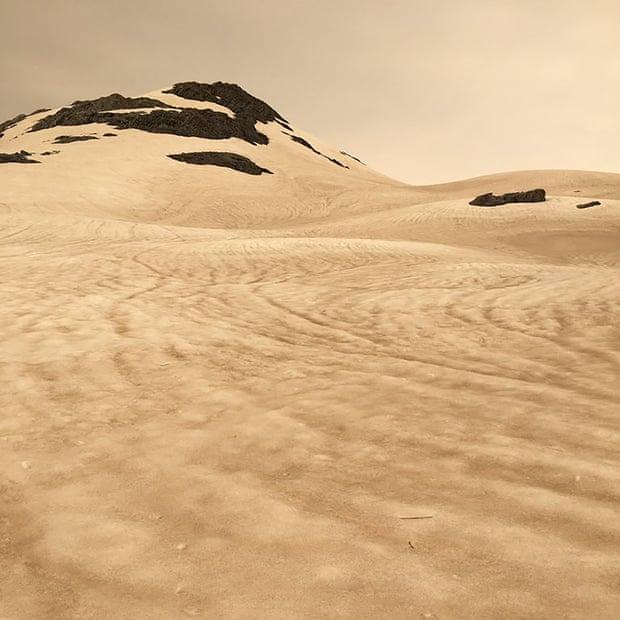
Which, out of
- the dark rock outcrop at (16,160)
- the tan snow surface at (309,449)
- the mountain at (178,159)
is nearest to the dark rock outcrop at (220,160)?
the mountain at (178,159)

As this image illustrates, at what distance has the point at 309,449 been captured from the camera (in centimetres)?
250

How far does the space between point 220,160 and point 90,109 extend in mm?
23749

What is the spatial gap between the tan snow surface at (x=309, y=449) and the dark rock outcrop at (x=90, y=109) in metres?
45.6

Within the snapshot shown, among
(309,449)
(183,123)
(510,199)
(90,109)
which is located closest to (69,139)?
(183,123)

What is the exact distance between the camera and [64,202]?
22.2 meters

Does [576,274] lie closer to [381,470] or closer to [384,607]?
[381,470]

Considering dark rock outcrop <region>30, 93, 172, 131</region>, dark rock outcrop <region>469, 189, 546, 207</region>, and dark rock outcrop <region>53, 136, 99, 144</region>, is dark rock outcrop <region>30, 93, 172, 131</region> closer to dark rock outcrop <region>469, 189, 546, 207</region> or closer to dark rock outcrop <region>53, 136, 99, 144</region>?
dark rock outcrop <region>53, 136, 99, 144</region>

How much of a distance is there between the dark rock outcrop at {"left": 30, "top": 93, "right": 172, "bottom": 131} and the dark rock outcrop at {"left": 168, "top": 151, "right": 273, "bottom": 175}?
15.2m

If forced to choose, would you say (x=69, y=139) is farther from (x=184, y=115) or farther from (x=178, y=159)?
(x=184, y=115)

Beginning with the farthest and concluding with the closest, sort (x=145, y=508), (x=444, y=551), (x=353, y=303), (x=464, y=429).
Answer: (x=353, y=303) → (x=464, y=429) → (x=145, y=508) → (x=444, y=551)

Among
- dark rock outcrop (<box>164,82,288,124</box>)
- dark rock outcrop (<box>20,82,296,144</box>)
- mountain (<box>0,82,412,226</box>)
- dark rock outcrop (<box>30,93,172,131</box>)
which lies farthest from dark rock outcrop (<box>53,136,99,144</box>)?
dark rock outcrop (<box>164,82,288,124</box>)

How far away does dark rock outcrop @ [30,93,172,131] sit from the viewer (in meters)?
46.4

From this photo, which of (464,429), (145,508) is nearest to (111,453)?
(145,508)

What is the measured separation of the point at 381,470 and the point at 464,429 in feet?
2.11
